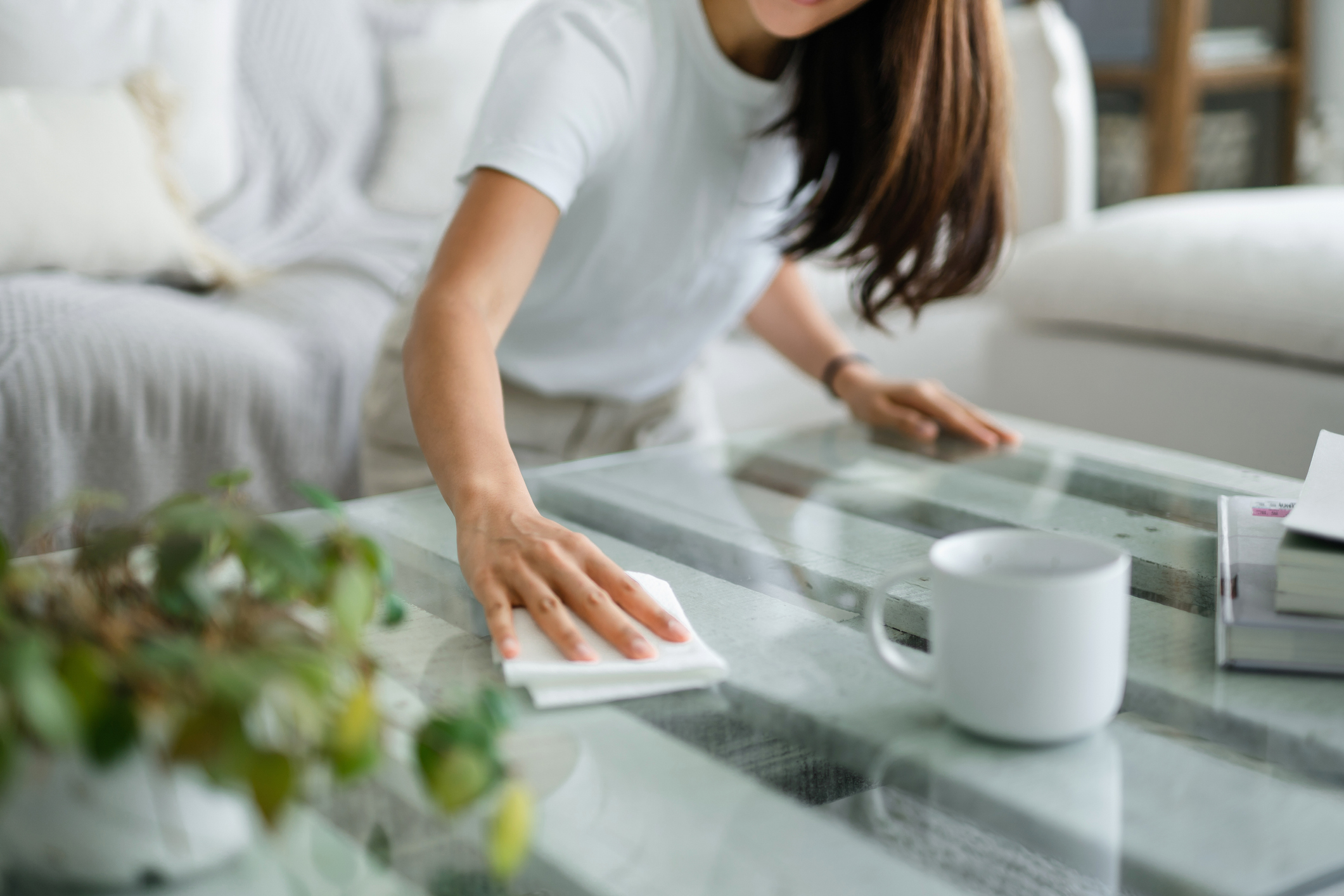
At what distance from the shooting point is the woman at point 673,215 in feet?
3.01

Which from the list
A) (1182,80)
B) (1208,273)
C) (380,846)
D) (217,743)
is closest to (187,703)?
(217,743)

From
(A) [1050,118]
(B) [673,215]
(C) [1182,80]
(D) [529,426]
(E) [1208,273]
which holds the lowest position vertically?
(D) [529,426]

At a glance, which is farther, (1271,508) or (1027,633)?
(1271,508)

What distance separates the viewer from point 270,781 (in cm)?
33

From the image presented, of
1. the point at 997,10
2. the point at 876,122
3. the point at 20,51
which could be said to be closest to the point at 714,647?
the point at 876,122

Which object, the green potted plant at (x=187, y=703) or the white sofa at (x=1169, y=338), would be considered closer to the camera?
the green potted plant at (x=187, y=703)

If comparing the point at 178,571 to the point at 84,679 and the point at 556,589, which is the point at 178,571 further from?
the point at 556,589

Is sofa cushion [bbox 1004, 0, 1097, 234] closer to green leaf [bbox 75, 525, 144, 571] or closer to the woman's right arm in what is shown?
the woman's right arm

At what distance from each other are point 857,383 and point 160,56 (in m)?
1.45

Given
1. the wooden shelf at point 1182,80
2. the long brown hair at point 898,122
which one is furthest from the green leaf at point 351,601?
the wooden shelf at point 1182,80

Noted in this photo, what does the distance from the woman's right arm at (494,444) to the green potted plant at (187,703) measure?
0.18 m

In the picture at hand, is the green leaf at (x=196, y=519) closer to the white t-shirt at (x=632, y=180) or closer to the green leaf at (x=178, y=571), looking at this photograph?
Answer: the green leaf at (x=178, y=571)

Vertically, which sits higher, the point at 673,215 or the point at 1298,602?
the point at 673,215

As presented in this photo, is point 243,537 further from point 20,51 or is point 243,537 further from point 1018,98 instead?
point 1018,98
